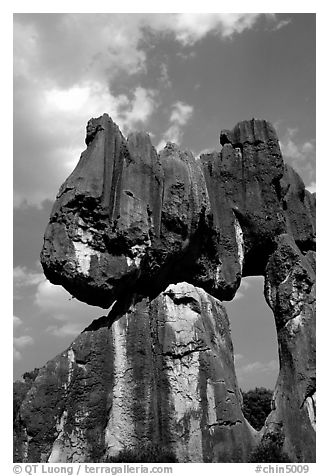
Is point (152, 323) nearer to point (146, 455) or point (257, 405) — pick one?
point (146, 455)

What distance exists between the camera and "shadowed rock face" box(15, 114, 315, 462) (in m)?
11.4

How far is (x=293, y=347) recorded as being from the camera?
1367 centimetres

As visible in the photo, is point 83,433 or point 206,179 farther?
point 206,179

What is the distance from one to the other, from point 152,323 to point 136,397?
68.6 inches

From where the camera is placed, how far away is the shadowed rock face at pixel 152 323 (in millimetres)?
11445

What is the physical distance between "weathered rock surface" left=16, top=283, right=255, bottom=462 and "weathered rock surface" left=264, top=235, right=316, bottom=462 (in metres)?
1.40

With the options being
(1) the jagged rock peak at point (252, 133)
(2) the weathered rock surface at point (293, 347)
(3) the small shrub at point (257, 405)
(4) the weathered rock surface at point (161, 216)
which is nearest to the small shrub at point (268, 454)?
(2) the weathered rock surface at point (293, 347)

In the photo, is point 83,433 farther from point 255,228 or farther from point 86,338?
point 255,228

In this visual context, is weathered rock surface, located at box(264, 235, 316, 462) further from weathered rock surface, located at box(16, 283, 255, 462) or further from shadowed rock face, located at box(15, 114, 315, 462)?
weathered rock surface, located at box(16, 283, 255, 462)

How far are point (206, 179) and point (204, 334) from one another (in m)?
4.64

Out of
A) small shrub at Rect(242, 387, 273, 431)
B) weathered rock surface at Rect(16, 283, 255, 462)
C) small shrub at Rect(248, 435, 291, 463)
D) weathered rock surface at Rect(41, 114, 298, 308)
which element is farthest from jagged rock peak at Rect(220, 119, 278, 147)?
small shrub at Rect(242, 387, 273, 431)

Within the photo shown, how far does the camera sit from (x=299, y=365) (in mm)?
13391

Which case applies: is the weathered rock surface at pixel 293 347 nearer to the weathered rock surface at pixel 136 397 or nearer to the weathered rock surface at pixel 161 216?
the weathered rock surface at pixel 161 216
